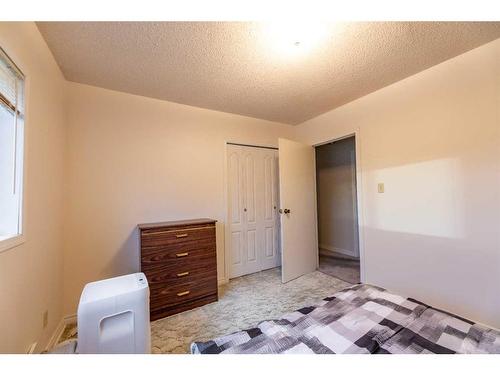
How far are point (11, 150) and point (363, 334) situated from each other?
6.77 ft

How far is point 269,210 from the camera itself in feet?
10.6

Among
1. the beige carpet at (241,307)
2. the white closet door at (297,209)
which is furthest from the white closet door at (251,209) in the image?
the white closet door at (297,209)

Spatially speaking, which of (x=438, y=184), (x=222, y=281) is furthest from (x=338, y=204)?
(x=222, y=281)

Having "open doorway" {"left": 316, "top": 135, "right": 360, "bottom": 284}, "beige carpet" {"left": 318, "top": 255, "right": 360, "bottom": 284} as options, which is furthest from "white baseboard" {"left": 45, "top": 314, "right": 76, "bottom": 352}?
"open doorway" {"left": 316, "top": 135, "right": 360, "bottom": 284}

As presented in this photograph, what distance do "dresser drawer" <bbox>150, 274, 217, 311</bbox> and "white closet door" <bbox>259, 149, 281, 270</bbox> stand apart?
→ 1116 mm

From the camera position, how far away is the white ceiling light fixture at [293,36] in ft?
4.55

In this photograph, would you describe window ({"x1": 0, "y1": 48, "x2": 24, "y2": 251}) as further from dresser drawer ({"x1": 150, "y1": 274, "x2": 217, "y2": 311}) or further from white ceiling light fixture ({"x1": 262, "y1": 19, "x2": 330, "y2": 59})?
white ceiling light fixture ({"x1": 262, "y1": 19, "x2": 330, "y2": 59})

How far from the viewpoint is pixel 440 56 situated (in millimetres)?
1749

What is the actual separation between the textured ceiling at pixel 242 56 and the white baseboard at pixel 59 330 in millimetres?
2233

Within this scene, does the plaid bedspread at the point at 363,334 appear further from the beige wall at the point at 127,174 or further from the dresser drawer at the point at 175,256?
the beige wall at the point at 127,174

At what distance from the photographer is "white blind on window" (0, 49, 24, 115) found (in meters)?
1.10

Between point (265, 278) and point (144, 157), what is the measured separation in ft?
7.23

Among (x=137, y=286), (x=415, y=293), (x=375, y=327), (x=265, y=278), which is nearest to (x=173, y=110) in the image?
(x=137, y=286)

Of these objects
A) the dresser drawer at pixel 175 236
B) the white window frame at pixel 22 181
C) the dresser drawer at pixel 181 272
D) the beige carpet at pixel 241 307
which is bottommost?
the beige carpet at pixel 241 307
